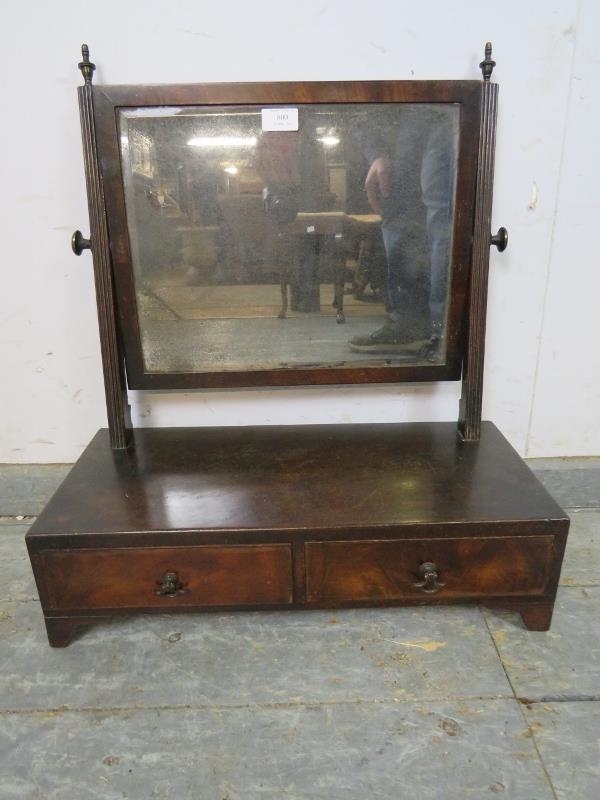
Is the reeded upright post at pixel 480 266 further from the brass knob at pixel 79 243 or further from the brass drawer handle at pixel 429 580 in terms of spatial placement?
the brass knob at pixel 79 243

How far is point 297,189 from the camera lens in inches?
54.5

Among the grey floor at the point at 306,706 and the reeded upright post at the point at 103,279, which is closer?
the grey floor at the point at 306,706

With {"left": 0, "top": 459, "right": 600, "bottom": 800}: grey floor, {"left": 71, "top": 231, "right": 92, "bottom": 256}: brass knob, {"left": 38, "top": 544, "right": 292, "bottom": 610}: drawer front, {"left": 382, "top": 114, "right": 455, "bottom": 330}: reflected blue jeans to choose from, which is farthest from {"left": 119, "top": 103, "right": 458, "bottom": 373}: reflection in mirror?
{"left": 0, "top": 459, "right": 600, "bottom": 800}: grey floor

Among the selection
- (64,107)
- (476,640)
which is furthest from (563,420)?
(64,107)

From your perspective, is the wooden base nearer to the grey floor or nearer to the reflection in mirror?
the grey floor

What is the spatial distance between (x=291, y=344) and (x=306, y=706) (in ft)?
2.77

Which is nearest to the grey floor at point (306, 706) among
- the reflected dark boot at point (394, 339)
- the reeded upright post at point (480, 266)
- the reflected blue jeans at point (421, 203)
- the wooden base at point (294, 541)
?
the wooden base at point (294, 541)

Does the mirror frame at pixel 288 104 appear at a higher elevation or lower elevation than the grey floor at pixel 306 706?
higher

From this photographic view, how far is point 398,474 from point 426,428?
275mm

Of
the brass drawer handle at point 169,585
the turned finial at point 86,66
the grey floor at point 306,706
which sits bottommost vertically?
the grey floor at point 306,706

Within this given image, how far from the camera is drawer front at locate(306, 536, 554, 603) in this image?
1252 millimetres

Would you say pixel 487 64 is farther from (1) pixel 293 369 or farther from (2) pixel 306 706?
(2) pixel 306 706

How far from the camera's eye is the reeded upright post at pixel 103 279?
1286 mm

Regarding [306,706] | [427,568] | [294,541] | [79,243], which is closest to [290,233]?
[79,243]
